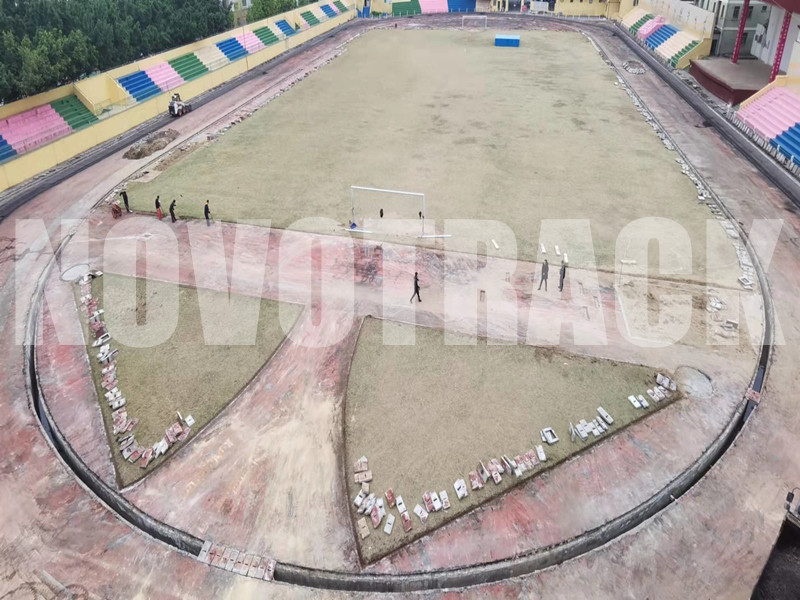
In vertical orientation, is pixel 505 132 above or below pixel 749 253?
above

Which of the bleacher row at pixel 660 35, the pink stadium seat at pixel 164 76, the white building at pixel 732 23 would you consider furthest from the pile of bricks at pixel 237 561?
the white building at pixel 732 23

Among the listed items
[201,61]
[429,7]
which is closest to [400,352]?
[201,61]

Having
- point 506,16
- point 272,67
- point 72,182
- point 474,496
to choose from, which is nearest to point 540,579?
point 474,496

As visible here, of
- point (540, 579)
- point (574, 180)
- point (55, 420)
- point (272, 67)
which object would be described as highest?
point (272, 67)

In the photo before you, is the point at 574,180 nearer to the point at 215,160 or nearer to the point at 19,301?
the point at 215,160

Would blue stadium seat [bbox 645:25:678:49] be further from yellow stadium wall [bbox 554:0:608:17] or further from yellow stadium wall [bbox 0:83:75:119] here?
yellow stadium wall [bbox 0:83:75:119]
